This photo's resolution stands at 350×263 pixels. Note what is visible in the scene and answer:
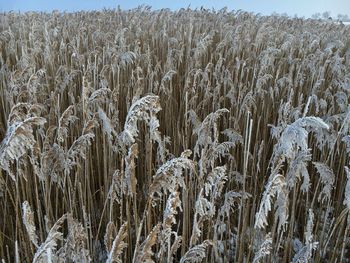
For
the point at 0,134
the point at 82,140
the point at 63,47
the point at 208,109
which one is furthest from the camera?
the point at 63,47

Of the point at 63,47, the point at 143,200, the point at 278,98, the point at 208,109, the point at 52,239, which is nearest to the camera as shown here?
the point at 52,239

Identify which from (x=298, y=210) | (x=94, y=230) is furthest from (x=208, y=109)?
(x=94, y=230)

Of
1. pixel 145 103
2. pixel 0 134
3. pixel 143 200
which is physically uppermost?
pixel 145 103

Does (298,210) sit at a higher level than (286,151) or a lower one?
lower

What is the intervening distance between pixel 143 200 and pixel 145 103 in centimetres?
76

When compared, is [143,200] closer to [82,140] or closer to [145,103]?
[82,140]

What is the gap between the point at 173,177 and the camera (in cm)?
67

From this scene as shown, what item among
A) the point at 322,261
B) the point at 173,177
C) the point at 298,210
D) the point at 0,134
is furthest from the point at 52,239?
the point at 0,134

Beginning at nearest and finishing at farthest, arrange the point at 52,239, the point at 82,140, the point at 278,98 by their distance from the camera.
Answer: the point at 52,239 < the point at 82,140 < the point at 278,98

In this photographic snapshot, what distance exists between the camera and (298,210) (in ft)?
4.84

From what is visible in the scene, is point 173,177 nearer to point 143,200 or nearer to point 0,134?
point 143,200

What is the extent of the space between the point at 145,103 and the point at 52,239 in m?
0.26

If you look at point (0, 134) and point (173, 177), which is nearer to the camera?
point (173, 177)

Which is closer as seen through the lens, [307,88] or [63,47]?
[307,88]
